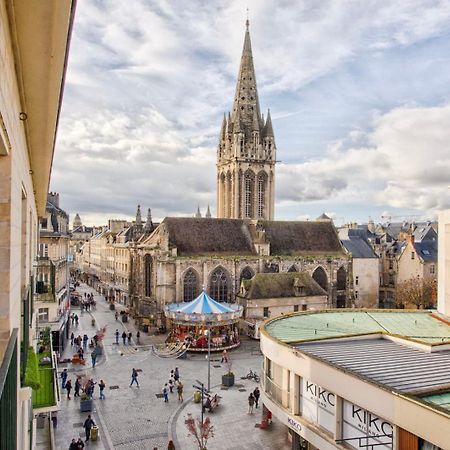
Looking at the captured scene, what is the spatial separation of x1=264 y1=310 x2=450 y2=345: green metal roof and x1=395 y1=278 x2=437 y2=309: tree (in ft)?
82.9

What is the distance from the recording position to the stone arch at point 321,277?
4553cm

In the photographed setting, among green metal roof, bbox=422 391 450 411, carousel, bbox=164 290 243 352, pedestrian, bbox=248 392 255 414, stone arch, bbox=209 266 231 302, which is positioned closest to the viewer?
green metal roof, bbox=422 391 450 411

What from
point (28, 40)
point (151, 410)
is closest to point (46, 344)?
point (151, 410)

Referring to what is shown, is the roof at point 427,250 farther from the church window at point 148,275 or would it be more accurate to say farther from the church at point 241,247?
the church window at point 148,275

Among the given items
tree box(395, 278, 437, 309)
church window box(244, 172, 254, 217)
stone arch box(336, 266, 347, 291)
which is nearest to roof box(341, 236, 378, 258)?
stone arch box(336, 266, 347, 291)

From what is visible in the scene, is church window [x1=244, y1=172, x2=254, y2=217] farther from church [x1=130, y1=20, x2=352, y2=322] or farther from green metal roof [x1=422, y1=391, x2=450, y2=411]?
green metal roof [x1=422, y1=391, x2=450, y2=411]

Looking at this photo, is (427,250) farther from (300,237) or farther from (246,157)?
(246,157)

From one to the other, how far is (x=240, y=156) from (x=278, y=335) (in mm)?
41942

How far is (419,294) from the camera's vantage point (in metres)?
44.1

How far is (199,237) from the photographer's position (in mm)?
42969

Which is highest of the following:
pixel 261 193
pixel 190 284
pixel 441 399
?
pixel 261 193

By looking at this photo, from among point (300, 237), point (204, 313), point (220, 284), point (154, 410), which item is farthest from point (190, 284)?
point (154, 410)

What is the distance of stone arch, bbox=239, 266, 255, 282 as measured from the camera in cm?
4197

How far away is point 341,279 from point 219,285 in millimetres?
13635
